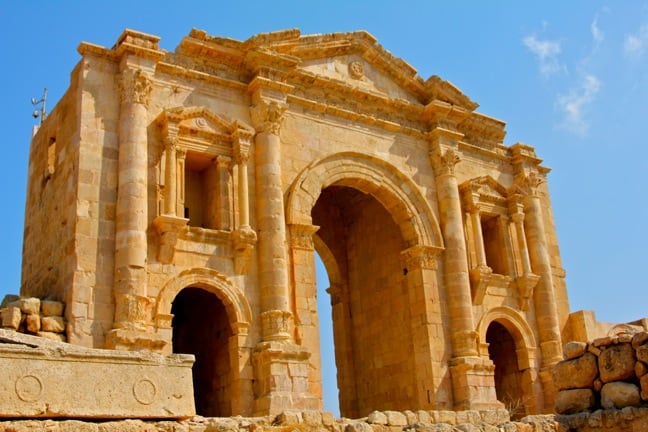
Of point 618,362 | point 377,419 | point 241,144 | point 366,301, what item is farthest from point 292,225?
point 618,362

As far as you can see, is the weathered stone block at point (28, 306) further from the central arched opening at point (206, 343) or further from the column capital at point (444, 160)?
the column capital at point (444, 160)

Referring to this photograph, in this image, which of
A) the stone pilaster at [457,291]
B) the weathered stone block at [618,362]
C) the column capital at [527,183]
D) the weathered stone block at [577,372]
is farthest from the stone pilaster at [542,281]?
the weathered stone block at [618,362]

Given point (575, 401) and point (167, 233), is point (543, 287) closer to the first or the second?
point (167, 233)

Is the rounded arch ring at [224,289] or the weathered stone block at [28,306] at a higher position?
the rounded arch ring at [224,289]

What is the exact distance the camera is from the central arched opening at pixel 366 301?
1870cm

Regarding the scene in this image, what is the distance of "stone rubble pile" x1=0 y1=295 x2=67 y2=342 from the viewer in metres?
12.4

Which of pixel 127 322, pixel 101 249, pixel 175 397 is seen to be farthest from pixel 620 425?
pixel 101 249

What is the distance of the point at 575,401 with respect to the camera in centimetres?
855

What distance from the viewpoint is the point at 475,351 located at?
57.2 feet

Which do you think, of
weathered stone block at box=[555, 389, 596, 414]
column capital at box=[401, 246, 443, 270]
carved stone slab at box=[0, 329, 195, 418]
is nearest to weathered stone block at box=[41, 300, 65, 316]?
carved stone slab at box=[0, 329, 195, 418]

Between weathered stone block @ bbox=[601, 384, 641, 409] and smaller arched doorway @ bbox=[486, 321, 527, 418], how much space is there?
35.8 ft

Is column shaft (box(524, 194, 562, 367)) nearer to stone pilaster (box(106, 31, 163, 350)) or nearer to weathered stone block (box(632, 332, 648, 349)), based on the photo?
stone pilaster (box(106, 31, 163, 350))

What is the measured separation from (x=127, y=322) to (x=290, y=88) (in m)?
6.42

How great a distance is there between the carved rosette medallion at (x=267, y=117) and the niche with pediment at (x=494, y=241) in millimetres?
5758
